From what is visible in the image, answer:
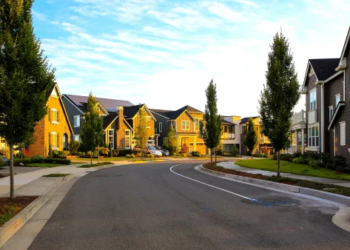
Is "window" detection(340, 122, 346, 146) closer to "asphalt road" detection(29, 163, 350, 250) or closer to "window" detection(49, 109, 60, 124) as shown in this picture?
"asphalt road" detection(29, 163, 350, 250)

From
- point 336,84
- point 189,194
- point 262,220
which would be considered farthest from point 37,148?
point 262,220

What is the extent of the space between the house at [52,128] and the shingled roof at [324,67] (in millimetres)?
25152

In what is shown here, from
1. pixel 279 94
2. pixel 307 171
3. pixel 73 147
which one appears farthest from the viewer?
pixel 73 147

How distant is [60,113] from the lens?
3844 cm

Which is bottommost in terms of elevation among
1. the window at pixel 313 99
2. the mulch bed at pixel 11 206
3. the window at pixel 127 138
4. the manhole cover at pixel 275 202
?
the manhole cover at pixel 275 202

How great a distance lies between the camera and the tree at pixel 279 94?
54.1ft

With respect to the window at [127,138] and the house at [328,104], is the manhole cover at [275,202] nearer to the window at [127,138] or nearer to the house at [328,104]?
the house at [328,104]

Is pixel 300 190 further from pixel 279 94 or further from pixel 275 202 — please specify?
pixel 279 94

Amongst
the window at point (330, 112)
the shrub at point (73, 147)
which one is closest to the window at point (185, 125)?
the shrub at point (73, 147)

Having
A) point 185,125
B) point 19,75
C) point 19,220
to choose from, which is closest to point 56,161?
point 19,75

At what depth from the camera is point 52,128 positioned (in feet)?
120

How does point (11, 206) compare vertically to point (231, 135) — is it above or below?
below

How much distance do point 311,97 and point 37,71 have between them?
2606cm

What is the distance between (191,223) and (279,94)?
10.8 meters
